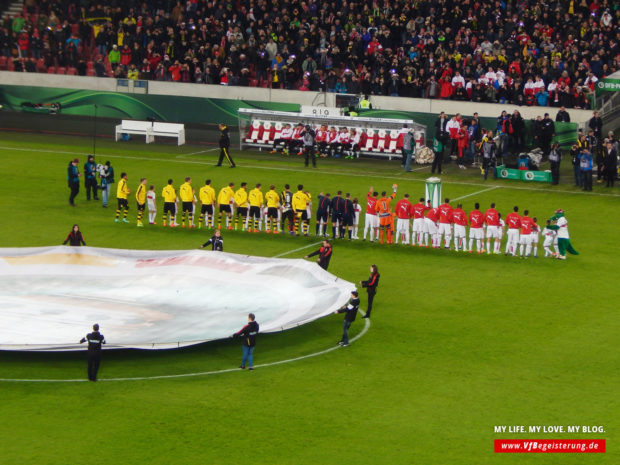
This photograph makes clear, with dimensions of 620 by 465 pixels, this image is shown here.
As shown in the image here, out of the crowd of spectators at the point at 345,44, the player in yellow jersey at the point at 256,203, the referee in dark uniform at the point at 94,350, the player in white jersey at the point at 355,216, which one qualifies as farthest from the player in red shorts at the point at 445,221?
the crowd of spectators at the point at 345,44

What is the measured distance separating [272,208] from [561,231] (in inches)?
387

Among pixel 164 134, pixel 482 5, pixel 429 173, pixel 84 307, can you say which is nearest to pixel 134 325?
pixel 84 307

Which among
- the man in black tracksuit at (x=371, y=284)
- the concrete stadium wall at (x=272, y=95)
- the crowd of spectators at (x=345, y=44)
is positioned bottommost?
the man in black tracksuit at (x=371, y=284)

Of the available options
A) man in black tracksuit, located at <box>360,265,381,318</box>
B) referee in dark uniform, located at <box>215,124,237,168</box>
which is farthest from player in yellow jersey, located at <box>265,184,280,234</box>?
referee in dark uniform, located at <box>215,124,237,168</box>

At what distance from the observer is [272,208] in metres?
37.4

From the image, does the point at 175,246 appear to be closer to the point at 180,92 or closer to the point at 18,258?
the point at 18,258

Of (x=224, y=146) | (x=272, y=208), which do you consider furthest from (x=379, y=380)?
(x=224, y=146)

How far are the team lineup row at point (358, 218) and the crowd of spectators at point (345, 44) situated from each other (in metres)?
17.0

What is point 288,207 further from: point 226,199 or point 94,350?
point 94,350

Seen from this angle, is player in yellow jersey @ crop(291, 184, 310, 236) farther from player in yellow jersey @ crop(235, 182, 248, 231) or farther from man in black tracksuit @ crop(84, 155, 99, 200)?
man in black tracksuit @ crop(84, 155, 99, 200)

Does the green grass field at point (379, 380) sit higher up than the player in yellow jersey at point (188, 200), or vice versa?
the player in yellow jersey at point (188, 200)

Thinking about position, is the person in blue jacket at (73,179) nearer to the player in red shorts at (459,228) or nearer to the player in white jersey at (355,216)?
the player in white jersey at (355,216)

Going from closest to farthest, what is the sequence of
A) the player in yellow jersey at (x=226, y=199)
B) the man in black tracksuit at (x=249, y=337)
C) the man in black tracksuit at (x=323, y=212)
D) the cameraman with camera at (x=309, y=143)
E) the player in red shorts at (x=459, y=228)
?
1. the man in black tracksuit at (x=249, y=337)
2. the player in red shorts at (x=459, y=228)
3. the man in black tracksuit at (x=323, y=212)
4. the player in yellow jersey at (x=226, y=199)
5. the cameraman with camera at (x=309, y=143)

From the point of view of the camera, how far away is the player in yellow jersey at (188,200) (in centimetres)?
3788
